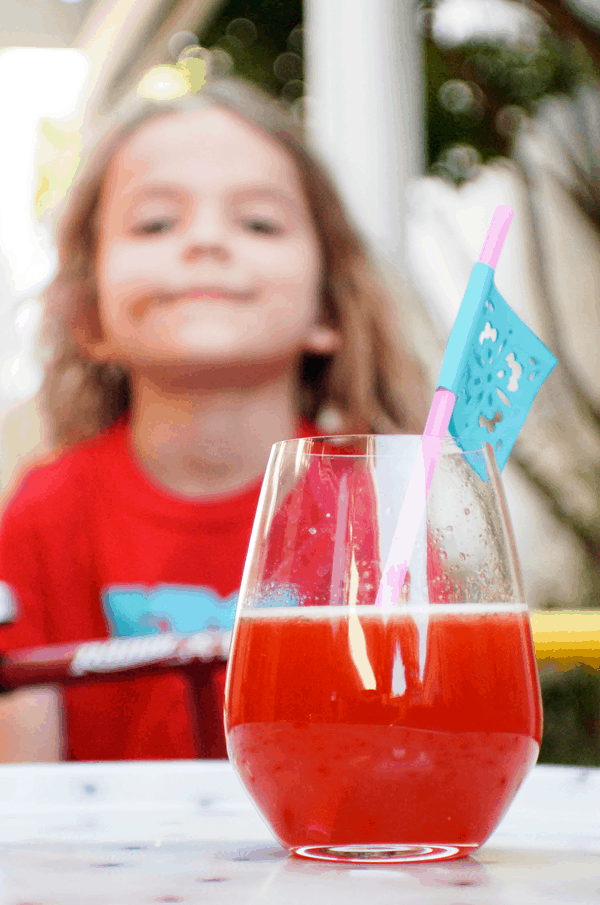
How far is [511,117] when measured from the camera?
307 cm

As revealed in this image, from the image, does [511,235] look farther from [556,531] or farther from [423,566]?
[423,566]

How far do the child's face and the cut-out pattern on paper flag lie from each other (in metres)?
1.01

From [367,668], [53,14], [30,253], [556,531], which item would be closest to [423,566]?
[367,668]

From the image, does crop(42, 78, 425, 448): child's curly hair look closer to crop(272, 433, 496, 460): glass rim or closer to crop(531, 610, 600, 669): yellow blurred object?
crop(531, 610, 600, 669): yellow blurred object

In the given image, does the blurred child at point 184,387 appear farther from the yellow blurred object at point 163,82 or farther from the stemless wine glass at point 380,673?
the yellow blurred object at point 163,82

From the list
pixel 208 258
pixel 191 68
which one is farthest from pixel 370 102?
pixel 208 258

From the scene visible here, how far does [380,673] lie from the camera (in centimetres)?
43

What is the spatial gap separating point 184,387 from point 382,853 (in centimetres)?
120

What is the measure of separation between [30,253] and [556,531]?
1794 mm

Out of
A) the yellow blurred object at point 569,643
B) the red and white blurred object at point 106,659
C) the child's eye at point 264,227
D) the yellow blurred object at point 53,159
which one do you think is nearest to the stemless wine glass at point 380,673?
the red and white blurred object at point 106,659

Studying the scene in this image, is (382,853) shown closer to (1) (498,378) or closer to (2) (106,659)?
(1) (498,378)

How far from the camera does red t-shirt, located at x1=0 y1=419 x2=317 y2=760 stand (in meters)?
1.49

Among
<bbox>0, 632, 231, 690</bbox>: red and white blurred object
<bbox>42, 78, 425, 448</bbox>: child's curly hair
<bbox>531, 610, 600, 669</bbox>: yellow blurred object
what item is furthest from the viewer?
<bbox>42, 78, 425, 448</bbox>: child's curly hair

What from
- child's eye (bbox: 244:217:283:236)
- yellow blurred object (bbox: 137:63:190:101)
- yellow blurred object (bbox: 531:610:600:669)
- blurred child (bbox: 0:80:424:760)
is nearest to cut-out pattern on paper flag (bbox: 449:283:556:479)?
yellow blurred object (bbox: 531:610:600:669)
